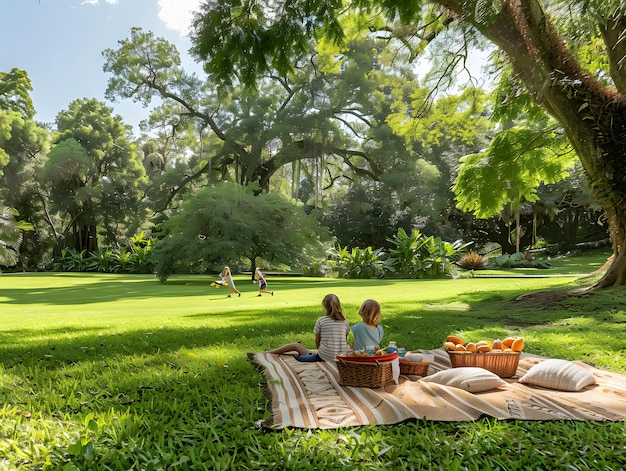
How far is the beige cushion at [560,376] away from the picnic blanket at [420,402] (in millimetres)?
58

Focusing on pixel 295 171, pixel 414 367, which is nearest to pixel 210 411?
pixel 414 367

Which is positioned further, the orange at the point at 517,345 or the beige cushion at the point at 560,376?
the orange at the point at 517,345

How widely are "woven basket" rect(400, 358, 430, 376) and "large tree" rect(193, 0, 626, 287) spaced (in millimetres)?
4923

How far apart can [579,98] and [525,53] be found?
1.50 meters

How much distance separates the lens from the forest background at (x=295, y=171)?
14.0 meters

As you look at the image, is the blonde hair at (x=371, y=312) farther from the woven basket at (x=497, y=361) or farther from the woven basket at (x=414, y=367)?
the woven basket at (x=497, y=361)

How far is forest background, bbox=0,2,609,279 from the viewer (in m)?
14.0

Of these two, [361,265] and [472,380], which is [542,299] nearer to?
[472,380]

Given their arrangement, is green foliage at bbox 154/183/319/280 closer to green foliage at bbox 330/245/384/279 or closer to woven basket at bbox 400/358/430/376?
green foliage at bbox 330/245/384/279

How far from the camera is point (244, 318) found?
29.8 feet

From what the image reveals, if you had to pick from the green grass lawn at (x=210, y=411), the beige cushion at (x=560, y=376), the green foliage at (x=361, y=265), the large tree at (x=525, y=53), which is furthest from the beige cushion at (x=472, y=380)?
the green foliage at (x=361, y=265)

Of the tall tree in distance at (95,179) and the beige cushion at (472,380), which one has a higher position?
the tall tree in distance at (95,179)

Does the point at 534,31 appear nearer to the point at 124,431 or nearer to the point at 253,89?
the point at 253,89

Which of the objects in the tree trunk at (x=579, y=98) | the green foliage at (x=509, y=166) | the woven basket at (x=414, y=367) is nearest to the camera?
the woven basket at (x=414, y=367)
